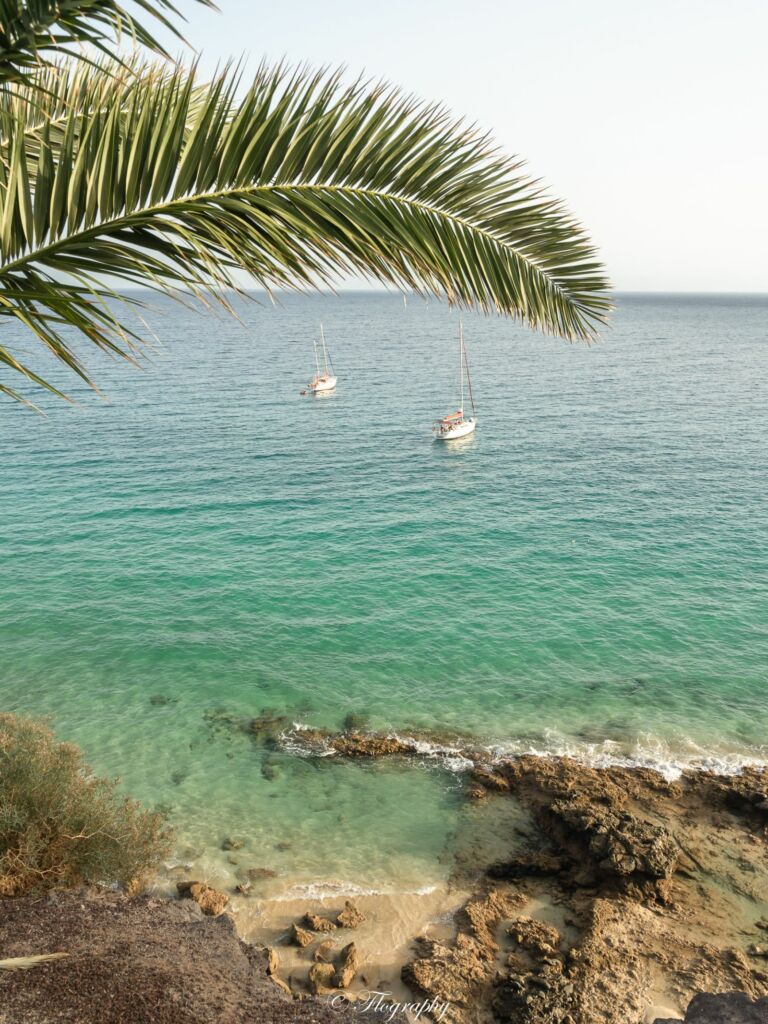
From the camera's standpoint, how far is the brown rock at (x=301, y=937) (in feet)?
40.2

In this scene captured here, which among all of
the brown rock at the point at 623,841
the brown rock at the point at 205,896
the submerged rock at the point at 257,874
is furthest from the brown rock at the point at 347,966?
the brown rock at the point at 623,841

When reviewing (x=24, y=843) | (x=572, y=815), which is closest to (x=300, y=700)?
(x=572, y=815)

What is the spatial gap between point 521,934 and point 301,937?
11.9 ft

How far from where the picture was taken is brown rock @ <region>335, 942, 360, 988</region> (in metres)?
11.4

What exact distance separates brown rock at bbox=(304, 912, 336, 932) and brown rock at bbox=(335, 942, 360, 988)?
648mm

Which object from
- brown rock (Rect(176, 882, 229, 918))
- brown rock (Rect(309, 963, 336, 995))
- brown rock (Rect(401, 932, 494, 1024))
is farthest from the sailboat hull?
brown rock (Rect(309, 963, 336, 995))

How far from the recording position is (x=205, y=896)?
1307cm

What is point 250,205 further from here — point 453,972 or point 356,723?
point 356,723

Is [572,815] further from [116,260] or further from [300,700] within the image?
[116,260]

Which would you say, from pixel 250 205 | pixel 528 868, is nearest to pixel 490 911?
pixel 528 868

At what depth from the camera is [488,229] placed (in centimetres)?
372

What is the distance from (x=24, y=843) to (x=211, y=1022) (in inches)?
196

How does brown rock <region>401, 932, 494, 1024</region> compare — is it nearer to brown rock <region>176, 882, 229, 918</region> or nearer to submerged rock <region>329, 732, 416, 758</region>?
brown rock <region>176, 882, 229, 918</region>

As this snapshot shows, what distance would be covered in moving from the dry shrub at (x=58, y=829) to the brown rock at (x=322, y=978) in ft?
11.1
